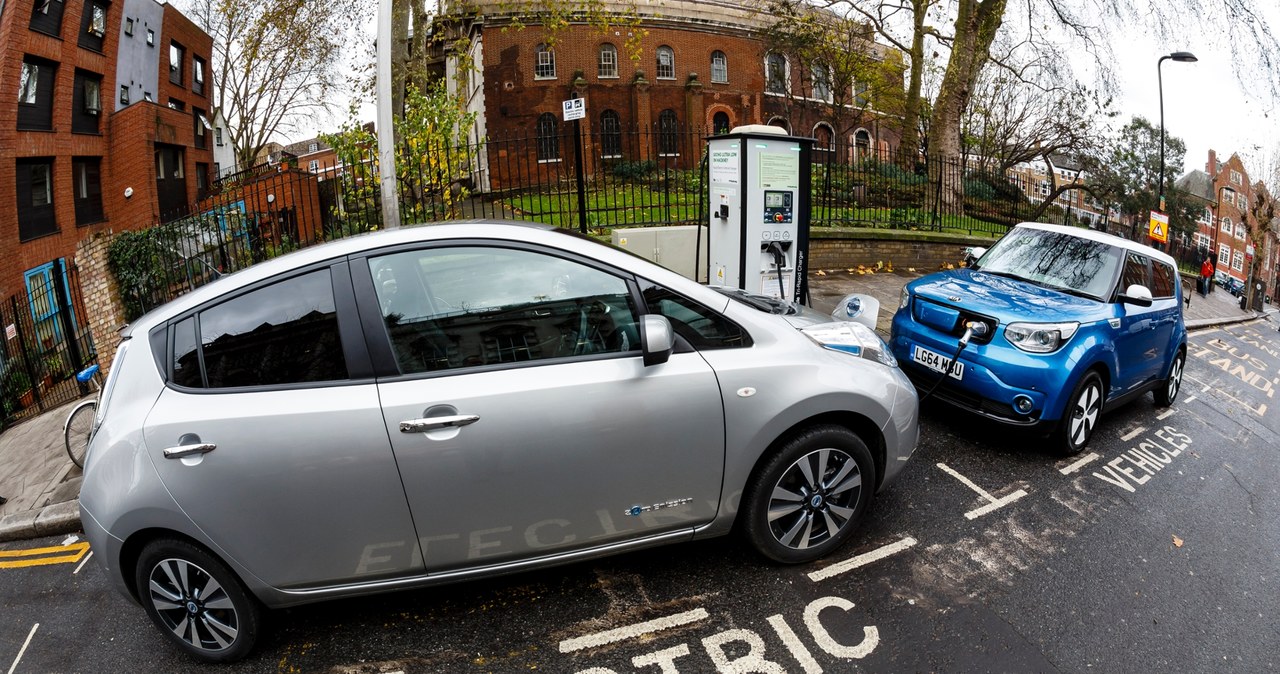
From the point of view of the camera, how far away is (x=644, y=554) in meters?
3.70

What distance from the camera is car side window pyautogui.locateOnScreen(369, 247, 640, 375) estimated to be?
9.41 feet

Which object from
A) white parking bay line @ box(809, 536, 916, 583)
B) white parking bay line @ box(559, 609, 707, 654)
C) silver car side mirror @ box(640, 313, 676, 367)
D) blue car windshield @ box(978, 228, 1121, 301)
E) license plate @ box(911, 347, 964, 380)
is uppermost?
blue car windshield @ box(978, 228, 1121, 301)

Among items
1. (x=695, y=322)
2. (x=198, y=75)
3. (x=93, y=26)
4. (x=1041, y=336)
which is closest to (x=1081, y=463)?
(x=1041, y=336)

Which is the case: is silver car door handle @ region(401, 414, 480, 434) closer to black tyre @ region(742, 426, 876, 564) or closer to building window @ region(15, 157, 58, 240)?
black tyre @ region(742, 426, 876, 564)

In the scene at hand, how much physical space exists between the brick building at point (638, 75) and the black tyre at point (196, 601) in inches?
1265

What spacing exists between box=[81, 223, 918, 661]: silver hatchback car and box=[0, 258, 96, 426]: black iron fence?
1006cm

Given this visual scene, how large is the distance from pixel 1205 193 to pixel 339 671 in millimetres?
88627

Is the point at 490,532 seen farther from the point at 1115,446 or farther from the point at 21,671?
the point at 1115,446

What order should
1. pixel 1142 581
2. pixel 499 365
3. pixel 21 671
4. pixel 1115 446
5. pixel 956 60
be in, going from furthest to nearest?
pixel 956 60, pixel 1115 446, pixel 1142 581, pixel 21 671, pixel 499 365

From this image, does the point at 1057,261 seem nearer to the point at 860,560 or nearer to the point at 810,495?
the point at 860,560

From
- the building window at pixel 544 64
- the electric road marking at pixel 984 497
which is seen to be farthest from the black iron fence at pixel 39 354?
the building window at pixel 544 64

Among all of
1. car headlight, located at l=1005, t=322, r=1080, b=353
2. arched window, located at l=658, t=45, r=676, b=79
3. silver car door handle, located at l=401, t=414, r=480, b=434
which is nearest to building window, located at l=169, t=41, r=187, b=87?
arched window, located at l=658, t=45, r=676, b=79

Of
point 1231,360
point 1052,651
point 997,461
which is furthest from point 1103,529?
point 1231,360

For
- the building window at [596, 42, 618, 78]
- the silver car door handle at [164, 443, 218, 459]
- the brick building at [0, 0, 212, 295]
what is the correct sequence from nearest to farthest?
the silver car door handle at [164, 443, 218, 459] → the brick building at [0, 0, 212, 295] → the building window at [596, 42, 618, 78]
